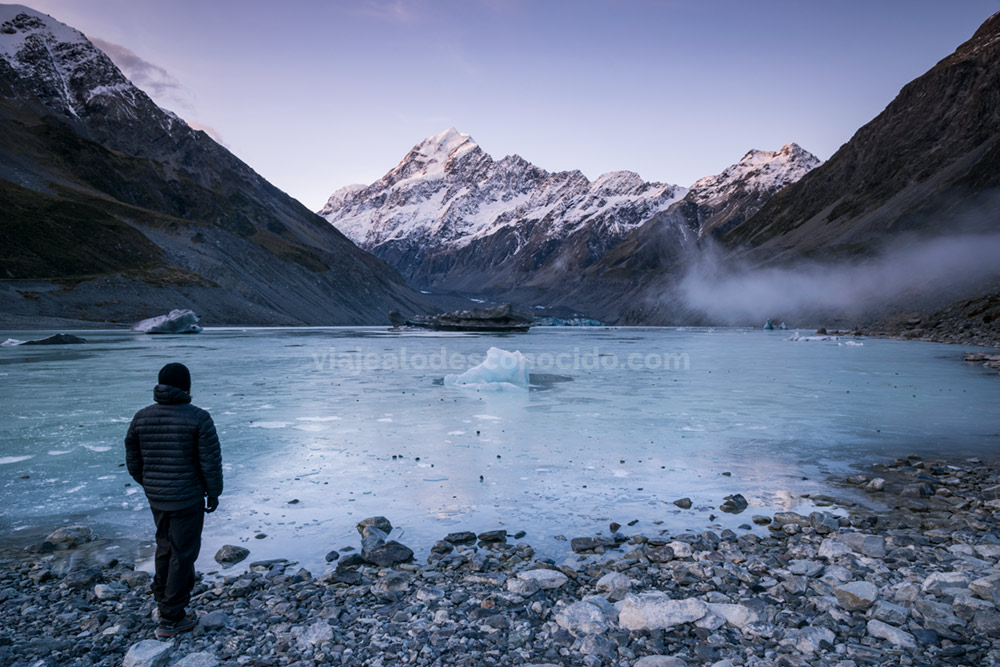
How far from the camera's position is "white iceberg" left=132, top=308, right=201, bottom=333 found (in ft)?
249

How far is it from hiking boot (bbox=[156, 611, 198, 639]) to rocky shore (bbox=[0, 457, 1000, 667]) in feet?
0.37

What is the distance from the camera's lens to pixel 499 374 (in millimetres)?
22781

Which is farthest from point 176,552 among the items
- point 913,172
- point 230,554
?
point 913,172

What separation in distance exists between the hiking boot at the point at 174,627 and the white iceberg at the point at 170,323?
8129 centimetres

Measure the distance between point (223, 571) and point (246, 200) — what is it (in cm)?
17727

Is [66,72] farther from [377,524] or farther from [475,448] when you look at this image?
[377,524]

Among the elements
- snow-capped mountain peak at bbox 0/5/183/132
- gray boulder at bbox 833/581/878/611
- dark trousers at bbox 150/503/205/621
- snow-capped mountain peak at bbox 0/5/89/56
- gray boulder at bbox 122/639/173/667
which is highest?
snow-capped mountain peak at bbox 0/5/89/56

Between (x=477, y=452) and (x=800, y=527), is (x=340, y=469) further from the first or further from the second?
(x=800, y=527)

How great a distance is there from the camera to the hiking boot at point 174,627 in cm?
500

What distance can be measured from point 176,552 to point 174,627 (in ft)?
2.15

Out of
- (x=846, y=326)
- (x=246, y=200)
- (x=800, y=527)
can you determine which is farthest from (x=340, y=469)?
(x=246, y=200)

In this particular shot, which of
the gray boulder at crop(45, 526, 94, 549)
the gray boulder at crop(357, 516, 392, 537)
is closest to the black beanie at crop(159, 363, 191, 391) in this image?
the gray boulder at crop(357, 516, 392, 537)

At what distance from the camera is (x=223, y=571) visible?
630 cm

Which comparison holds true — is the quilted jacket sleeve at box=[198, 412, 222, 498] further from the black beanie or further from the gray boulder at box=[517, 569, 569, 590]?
the gray boulder at box=[517, 569, 569, 590]
